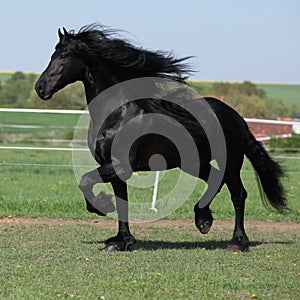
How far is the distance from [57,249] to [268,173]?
297 cm

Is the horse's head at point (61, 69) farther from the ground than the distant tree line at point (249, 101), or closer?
farther from the ground

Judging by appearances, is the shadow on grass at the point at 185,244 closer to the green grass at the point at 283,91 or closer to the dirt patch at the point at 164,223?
the dirt patch at the point at 164,223

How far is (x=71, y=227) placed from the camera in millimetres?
9781

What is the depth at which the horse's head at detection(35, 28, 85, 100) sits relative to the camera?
778cm

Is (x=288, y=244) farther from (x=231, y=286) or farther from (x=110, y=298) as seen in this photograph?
(x=110, y=298)

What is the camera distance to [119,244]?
7.92 metres

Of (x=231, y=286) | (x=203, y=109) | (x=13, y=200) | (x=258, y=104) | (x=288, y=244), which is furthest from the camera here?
(x=258, y=104)

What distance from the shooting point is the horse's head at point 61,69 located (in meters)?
7.78

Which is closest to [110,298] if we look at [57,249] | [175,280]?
[175,280]

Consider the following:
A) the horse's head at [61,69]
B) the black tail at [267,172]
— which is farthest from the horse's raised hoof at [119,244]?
the black tail at [267,172]

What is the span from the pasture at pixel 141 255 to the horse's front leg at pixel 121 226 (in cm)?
19

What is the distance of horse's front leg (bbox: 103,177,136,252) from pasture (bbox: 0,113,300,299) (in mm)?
190

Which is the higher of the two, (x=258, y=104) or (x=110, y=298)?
(x=110, y=298)

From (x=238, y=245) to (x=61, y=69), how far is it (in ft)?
9.40
